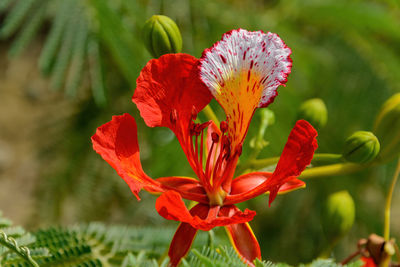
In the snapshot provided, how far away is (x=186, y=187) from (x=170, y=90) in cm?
19

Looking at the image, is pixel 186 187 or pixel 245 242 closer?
pixel 245 242

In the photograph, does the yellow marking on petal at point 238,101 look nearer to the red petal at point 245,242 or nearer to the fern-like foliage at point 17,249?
the red petal at point 245,242

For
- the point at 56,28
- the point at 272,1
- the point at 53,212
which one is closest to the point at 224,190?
the point at 56,28

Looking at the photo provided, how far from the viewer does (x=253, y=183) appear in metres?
0.95

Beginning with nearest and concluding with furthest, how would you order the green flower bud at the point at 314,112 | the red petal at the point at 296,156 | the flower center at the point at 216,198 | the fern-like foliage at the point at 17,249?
the fern-like foliage at the point at 17,249, the red petal at the point at 296,156, the flower center at the point at 216,198, the green flower bud at the point at 314,112

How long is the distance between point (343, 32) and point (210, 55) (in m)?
1.99

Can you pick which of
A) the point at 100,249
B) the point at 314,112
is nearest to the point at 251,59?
the point at 314,112

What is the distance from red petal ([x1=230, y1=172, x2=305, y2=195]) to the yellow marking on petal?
0.07m

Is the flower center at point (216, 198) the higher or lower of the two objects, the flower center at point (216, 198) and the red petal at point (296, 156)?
the lower

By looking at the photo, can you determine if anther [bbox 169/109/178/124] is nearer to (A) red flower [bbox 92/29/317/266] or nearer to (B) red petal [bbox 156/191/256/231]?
(A) red flower [bbox 92/29/317/266]

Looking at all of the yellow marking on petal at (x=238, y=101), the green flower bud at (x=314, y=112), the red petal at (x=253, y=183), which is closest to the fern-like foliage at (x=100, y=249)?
the red petal at (x=253, y=183)

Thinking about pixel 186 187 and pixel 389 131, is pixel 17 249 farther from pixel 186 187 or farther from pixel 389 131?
pixel 389 131

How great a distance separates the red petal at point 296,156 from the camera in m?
0.84

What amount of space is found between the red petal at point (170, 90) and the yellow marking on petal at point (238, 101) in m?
0.04
